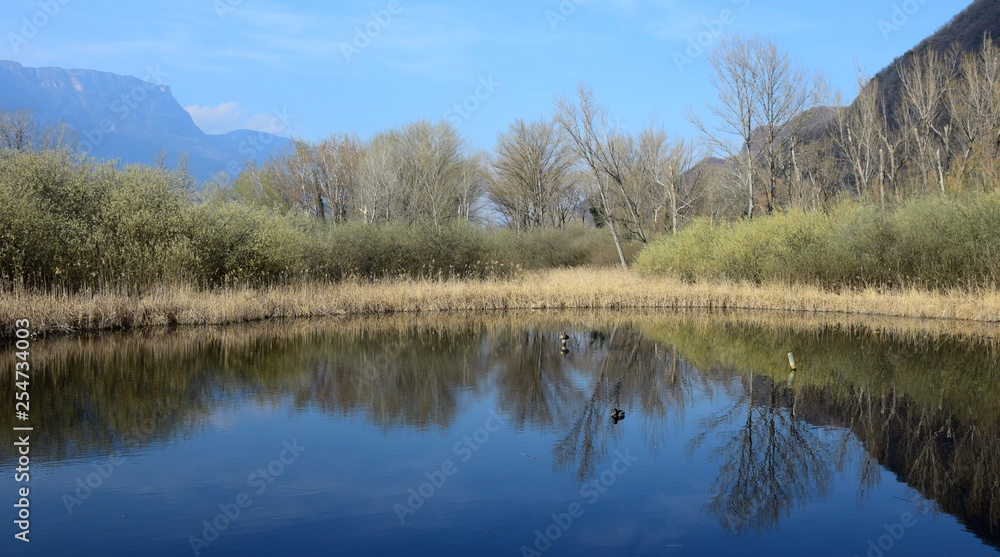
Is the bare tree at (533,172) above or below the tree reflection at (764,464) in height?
above

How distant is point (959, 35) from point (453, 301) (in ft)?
181

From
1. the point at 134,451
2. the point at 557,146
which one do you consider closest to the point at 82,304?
the point at 134,451

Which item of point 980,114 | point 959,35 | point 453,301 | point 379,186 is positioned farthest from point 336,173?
point 959,35

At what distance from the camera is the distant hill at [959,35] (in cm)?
5559

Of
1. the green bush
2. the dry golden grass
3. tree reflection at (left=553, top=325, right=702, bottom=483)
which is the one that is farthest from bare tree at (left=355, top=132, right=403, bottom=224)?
tree reflection at (left=553, top=325, right=702, bottom=483)

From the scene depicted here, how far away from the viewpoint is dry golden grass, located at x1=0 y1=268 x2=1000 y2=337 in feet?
53.2

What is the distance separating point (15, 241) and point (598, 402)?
43.8ft

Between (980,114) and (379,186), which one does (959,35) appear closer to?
(980,114)

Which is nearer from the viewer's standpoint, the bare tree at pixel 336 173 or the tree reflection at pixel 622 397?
the tree reflection at pixel 622 397

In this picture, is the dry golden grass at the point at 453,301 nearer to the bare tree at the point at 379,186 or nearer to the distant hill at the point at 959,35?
the bare tree at the point at 379,186

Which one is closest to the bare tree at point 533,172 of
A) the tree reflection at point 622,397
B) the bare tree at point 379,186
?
the bare tree at point 379,186

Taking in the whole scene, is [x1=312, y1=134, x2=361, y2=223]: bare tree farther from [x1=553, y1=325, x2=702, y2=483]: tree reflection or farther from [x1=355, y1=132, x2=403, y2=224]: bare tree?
[x1=553, y1=325, x2=702, y2=483]: tree reflection

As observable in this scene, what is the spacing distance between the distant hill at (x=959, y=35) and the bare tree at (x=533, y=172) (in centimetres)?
2678

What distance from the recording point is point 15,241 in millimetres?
16016
